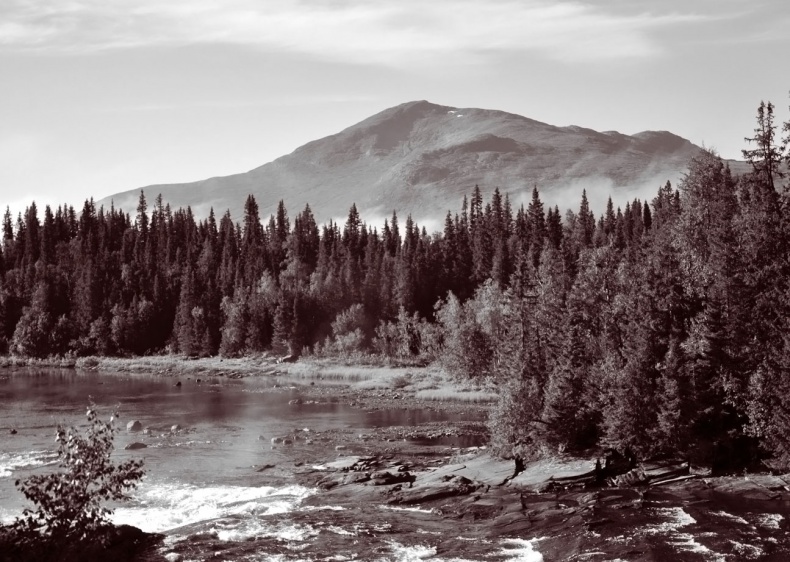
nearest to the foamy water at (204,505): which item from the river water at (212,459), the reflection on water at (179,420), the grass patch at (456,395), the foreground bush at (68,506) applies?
the river water at (212,459)

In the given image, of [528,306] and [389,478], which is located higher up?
[528,306]

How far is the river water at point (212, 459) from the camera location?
111 ft

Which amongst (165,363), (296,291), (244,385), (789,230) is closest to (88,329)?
(165,363)

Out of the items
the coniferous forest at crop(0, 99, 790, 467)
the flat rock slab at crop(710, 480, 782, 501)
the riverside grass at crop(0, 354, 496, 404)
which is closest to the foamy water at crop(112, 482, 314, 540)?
the coniferous forest at crop(0, 99, 790, 467)

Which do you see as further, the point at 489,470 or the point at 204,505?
the point at 489,470

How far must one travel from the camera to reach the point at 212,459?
51375 millimetres

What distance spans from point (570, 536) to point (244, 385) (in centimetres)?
7434

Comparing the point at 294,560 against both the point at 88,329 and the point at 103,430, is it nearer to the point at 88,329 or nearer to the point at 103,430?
the point at 103,430

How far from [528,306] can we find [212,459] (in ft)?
80.7

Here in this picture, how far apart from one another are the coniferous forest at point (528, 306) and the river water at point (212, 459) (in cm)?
1502

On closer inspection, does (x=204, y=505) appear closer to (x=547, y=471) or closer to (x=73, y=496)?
(x=73, y=496)

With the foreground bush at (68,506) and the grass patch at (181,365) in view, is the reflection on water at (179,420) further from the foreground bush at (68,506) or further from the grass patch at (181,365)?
the grass patch at (181,365)

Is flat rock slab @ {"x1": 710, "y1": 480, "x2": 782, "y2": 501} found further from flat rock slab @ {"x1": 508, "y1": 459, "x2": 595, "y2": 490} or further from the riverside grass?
the riverside grass

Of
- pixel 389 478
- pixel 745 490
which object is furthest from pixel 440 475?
pixel 745 490
